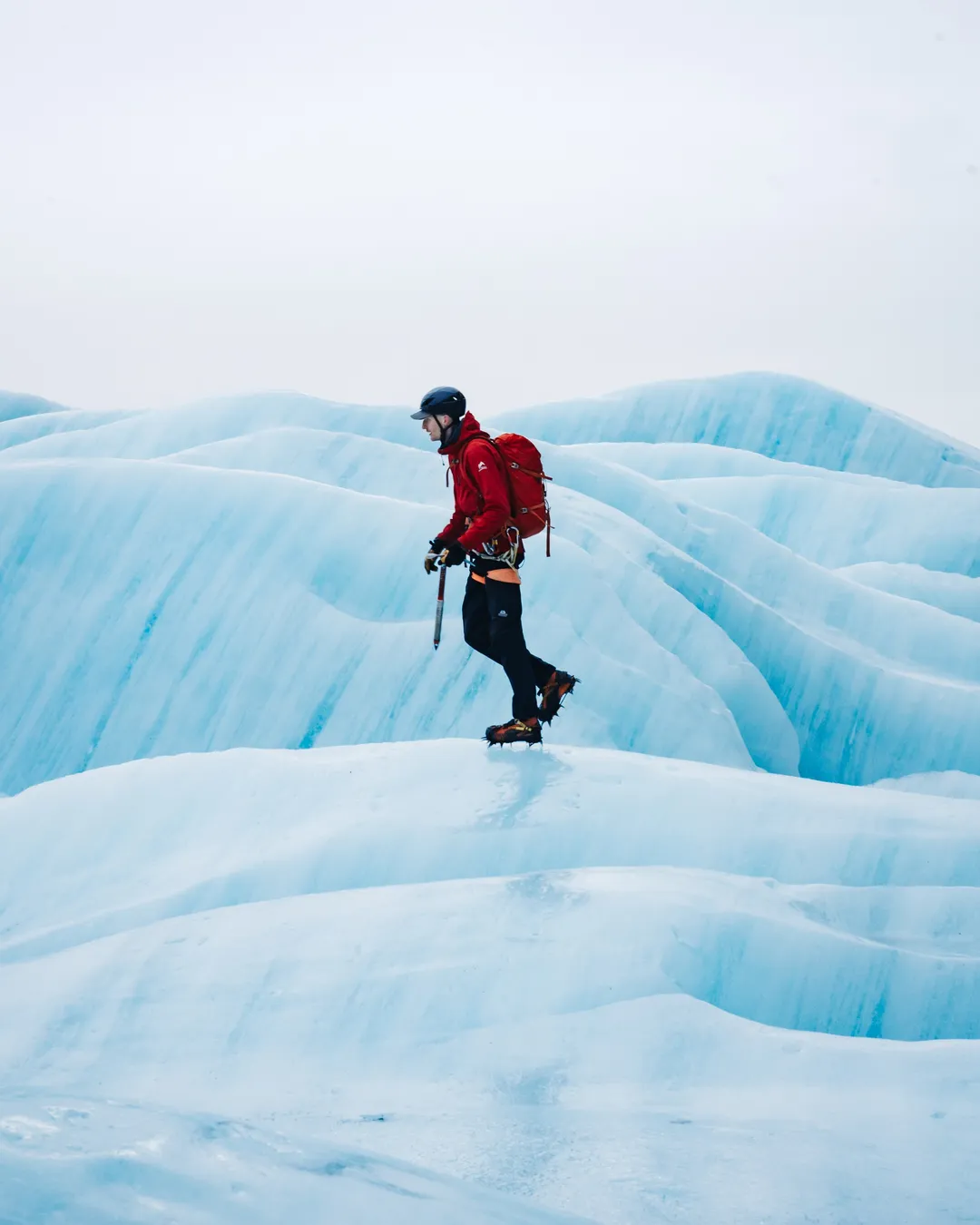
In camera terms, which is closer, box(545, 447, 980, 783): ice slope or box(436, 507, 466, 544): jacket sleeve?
box(436, 507, 466, 544): jacket sleeve

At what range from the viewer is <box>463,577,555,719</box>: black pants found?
423cm

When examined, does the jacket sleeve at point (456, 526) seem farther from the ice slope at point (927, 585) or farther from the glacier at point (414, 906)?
the ice slope at point (927, 585)

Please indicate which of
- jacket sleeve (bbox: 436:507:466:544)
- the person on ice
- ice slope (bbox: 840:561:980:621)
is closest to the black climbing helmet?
the person on ice

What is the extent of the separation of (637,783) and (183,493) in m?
4.33

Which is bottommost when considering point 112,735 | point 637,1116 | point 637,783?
point 112,735

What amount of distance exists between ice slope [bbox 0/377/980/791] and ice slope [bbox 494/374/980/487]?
35.4ft

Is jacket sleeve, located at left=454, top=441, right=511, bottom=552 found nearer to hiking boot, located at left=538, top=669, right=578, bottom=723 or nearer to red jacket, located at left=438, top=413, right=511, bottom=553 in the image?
red jacket, located at left=438, top=413, right=511, bottom=553

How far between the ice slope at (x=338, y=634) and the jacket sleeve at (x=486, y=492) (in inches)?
114

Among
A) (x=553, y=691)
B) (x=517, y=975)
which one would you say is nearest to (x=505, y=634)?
(x=553, y=691)

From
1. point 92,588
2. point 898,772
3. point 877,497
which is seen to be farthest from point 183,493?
point 877,497

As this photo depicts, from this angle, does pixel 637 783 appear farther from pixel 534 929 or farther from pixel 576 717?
pixel 576 717

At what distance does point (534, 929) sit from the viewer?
358 cm

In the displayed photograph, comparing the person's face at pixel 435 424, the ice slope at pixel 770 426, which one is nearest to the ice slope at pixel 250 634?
the person's face at pixel 435 424

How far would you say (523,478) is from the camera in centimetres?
412
